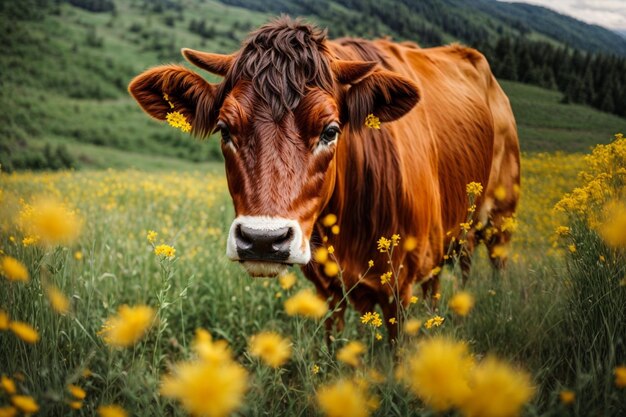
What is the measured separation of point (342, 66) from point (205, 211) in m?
4.63

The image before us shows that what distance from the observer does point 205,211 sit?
6.82 meters

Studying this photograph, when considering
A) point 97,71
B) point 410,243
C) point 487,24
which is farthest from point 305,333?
point 97,71

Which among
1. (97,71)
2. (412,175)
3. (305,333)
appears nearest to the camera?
(305,333)

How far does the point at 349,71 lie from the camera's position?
105 inches

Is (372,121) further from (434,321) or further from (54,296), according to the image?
(54,296)

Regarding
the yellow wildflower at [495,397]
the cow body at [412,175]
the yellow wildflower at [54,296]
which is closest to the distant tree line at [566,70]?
the cow body at [412,175]

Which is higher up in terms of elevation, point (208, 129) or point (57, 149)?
point (208, 129)

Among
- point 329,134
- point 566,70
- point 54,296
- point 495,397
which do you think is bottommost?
point 54,296

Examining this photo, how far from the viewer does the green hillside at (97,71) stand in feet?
83.5

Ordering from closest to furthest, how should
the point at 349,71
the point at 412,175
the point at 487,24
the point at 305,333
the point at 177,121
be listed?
the point at 177,121
the point at 349,71
the point at 305,333
the point at 412,175
the point at 487,24

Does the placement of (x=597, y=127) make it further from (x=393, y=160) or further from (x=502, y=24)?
(x=502, y=24)

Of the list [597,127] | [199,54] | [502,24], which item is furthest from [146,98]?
[502,24]

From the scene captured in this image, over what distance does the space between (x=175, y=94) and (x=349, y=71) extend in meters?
1.11

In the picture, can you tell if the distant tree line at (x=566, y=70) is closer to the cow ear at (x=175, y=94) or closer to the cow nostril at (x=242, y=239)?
the cow ear at (x=175, y=94)
